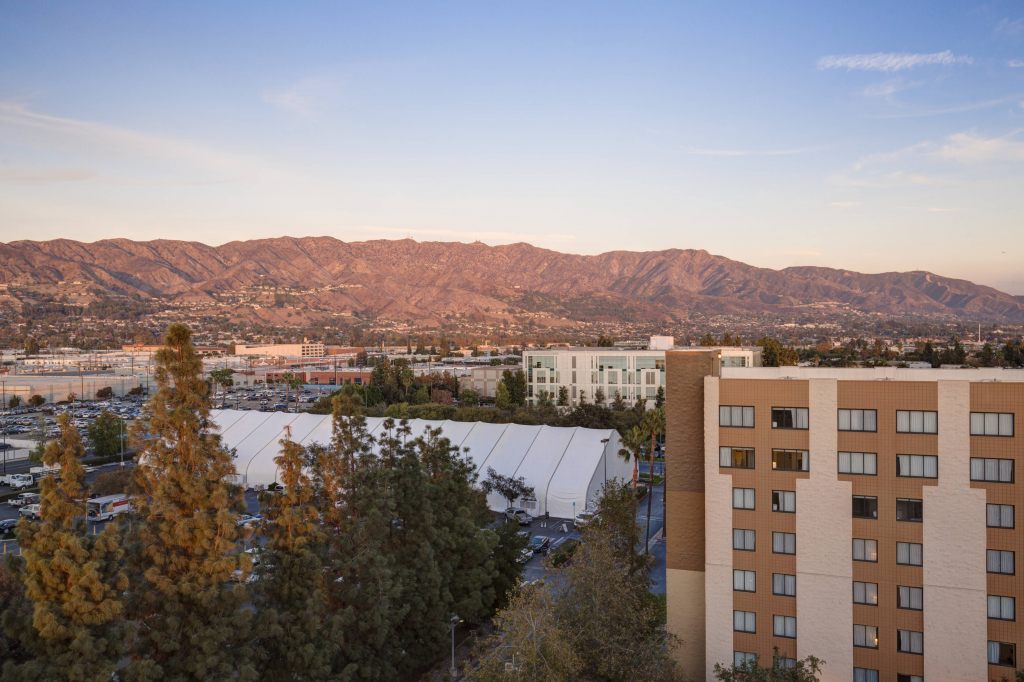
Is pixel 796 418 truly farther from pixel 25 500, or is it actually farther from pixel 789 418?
pixel 25 500

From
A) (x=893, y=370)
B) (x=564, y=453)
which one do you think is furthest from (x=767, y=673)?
(x=564, y=453)

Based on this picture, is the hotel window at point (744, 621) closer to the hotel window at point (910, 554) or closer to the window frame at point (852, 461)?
the hotel window at point (910, 554)

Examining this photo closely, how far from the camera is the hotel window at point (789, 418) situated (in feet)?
72.9

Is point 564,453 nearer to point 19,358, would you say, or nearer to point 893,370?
point 893,370

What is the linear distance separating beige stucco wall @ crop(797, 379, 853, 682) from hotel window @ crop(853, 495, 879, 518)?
217 mm

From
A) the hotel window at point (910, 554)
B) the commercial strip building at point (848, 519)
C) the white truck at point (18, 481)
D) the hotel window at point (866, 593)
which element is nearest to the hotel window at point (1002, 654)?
the commercial strip building at point (848, 519)

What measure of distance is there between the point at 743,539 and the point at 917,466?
197 inches

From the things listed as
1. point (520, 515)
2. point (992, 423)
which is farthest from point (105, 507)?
point (992, 423)

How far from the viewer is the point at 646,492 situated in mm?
49000

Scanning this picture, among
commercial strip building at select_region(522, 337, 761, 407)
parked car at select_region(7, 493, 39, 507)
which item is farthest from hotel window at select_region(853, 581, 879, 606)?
commercial strip building at select_region(522, 337, 761, 407)

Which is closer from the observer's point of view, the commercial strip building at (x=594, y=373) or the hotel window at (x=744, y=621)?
the hotel window at (x=744, y=621)

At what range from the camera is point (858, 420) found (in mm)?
21672

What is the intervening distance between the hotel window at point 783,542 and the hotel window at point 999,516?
188 inches

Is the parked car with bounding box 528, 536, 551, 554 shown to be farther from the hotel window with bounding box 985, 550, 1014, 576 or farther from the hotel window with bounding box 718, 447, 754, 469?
the hotel window with bounding box 985, 550, 1014, 576
